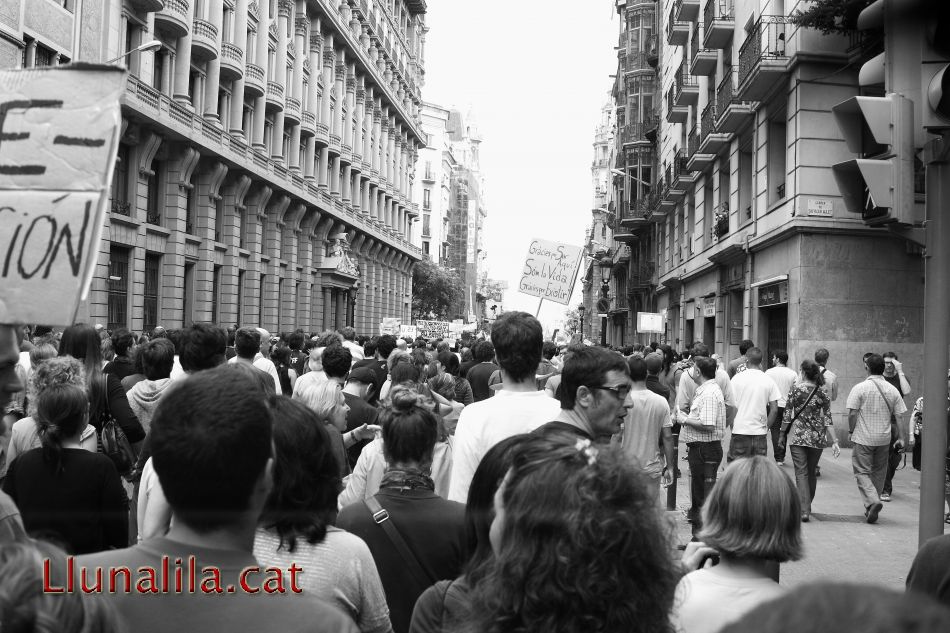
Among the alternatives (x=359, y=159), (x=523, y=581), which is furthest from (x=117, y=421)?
(x=359, y=159)

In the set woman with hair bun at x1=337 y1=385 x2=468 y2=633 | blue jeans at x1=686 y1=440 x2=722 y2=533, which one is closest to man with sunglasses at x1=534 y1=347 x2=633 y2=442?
woman with hair bun at x1=337 y1=385 x2=468 y2=633

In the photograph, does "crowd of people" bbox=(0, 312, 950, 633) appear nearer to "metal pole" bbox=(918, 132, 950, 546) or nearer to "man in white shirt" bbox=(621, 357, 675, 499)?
"metal pole" bbox=(918, 132, 950, 546)

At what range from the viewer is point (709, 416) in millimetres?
10055

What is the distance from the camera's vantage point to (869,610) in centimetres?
92

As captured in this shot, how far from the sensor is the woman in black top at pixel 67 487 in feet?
14.7

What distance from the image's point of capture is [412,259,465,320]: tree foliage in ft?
285

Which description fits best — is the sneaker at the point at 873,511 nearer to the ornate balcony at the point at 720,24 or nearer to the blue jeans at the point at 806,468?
the blue jeans at the point at 806,468

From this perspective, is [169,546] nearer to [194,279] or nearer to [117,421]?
[117,421]

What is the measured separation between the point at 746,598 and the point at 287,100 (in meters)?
41.5

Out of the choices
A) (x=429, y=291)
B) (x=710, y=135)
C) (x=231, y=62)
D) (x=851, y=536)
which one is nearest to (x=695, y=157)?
(x=710, y=135)

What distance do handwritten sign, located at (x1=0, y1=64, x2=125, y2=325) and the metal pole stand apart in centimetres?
426

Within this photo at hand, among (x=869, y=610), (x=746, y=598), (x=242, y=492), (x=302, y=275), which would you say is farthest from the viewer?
(x=302, y=275)

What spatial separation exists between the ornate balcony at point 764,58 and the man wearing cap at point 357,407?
594 inches

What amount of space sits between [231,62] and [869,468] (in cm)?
2893
